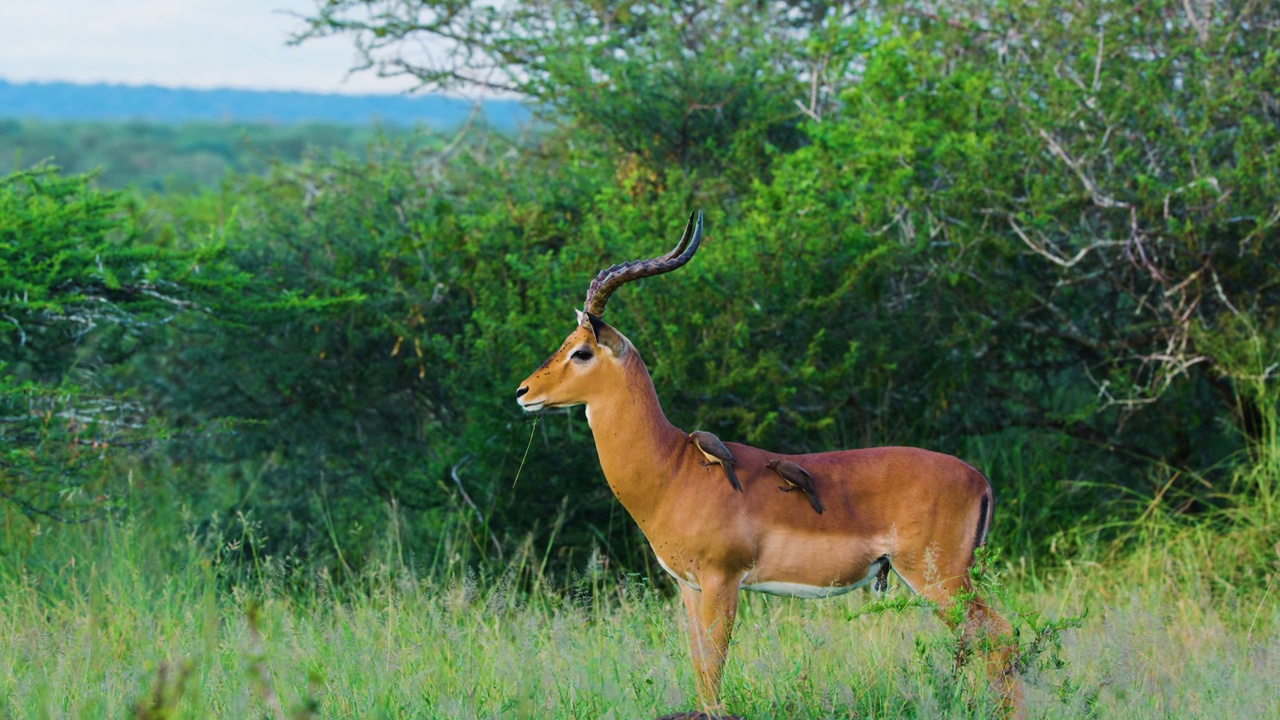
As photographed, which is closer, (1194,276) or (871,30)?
(1194,276)

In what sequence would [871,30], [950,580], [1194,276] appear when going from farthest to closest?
[871,30] < [1194,276] < [950,580]

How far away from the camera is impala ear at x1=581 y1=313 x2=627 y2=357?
4387 millimetres

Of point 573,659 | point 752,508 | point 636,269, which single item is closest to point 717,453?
point 752,508

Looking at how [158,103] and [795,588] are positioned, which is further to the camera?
[158,103]

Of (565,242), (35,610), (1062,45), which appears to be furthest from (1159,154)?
(35,610)

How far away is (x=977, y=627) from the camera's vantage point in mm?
4367

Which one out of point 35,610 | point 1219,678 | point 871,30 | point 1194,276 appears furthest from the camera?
point 871,30

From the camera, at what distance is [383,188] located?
9.66m

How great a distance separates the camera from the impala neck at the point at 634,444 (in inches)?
174

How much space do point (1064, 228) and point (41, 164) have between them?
243 inches

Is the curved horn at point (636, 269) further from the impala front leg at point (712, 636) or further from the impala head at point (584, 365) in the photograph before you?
the impala front leg at point (712, 636)

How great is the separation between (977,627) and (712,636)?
0.88 metres

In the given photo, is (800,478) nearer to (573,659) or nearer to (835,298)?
(573,659)

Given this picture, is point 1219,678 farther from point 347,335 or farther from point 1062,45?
point 347,335
